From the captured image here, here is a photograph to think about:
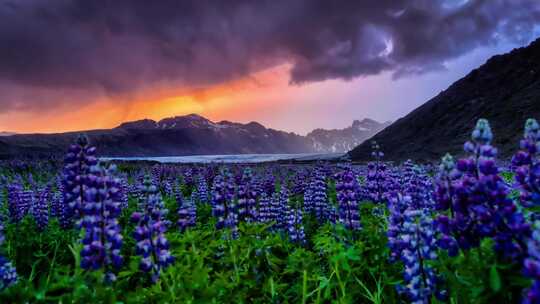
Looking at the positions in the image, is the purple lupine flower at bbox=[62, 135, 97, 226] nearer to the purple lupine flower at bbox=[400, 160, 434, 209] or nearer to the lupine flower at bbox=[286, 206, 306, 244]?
the lupine flower at bbox=[286, 206, 306, 244]

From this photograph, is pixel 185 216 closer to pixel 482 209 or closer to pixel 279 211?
pixel 279 211

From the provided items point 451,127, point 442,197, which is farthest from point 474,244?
point 451,127

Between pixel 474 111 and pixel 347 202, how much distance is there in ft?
261

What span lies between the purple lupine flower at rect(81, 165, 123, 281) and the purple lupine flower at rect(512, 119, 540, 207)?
11.4 ft

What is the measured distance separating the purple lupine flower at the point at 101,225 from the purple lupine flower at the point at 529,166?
11.4 ft

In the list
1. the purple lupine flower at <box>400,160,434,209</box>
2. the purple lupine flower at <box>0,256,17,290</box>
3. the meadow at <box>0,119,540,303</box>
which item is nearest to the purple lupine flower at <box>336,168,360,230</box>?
the meadow at <box>0,119,540,303</box>

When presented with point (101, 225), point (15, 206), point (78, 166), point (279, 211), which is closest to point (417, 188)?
point (279, 211)

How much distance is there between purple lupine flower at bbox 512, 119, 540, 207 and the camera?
9.63 feet

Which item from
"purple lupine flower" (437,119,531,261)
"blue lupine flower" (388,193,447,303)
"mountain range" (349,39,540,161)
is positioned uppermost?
"mountain range" (349,39,540,161)

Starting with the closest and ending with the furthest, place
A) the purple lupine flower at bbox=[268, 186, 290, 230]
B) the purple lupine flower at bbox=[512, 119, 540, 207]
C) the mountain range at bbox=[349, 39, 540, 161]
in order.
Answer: the purple lupine flower at bbox=[512, 119, 540, 207] → the purple lupine flower at bbox=[268, 186, 290, 230] → the mountain range at bbox=[349, 39, 540, 161]

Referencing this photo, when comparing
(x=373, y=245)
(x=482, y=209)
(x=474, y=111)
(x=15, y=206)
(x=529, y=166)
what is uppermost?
(x=474, y=111)

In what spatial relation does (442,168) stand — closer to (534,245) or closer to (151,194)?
(534,245)

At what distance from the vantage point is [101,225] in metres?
3.33

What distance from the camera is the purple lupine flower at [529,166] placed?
9.63 ft
